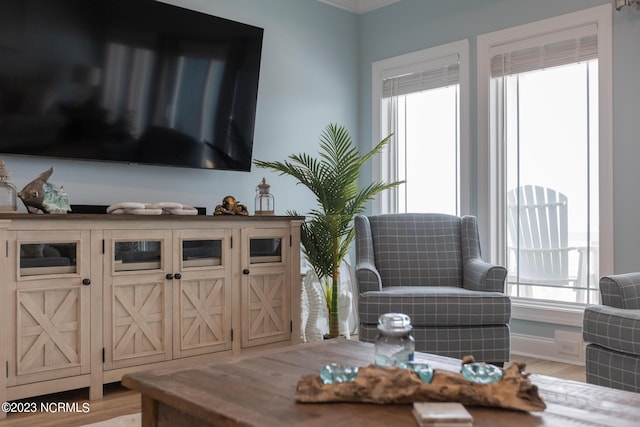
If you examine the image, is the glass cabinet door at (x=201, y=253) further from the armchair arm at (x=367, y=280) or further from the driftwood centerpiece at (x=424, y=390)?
the driftwood centerpiece at (x=424, y=390)

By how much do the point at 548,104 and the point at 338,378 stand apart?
9.85 ft

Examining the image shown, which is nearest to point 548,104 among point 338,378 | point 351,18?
point 351,18

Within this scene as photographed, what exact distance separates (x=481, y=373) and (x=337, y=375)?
1.07ft

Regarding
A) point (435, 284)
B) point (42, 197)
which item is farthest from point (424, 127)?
point (42, 197)

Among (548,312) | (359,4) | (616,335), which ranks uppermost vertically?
(359,4)

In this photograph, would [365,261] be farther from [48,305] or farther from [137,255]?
[48,305]

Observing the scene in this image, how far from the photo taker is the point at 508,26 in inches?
153

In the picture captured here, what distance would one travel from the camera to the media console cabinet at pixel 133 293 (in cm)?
258

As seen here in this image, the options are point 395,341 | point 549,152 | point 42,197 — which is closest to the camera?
point 395,341

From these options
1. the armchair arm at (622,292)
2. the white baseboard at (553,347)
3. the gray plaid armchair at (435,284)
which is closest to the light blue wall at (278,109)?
the gray plaid armchair at (435,284)

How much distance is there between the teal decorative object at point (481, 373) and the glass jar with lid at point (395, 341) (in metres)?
0.15

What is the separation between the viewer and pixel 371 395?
1338mm

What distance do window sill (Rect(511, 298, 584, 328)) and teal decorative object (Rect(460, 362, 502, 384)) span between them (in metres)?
2.41

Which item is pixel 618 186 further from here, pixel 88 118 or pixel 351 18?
pixel 88 118
